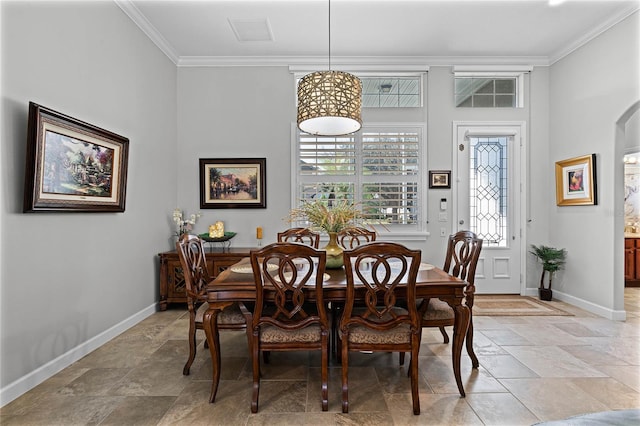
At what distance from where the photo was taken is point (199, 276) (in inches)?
99.6

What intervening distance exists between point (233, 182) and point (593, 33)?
488 cm

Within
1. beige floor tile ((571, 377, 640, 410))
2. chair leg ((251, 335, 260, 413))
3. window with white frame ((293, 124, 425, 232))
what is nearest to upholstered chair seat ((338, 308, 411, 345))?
chair leg ((251, 335, 260, 413))

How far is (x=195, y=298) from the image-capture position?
237 cm

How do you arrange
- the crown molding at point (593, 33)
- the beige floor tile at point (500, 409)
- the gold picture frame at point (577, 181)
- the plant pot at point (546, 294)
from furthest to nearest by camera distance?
1. the plant pot at point (546, 294)
2. the gold picture frame at point (577, 181)
3. the crown molding at point (593, 33)
4. the beige floor tile at point (500, 409)

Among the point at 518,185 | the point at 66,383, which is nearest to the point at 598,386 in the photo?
the point at 518,185

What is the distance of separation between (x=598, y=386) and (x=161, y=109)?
5.07 m

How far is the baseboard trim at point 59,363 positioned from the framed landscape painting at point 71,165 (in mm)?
1151

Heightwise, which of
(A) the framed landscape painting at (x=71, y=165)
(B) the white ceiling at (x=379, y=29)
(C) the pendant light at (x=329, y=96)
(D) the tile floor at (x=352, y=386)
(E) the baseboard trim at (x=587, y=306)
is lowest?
(D) the tile floor at (x=352, y=386)

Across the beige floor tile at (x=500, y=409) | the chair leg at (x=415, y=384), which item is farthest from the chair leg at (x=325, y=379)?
the beige floor tile at (x=500, y=409)

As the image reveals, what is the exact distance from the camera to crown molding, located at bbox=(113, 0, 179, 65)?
3.29 metres

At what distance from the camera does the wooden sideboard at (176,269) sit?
3881 millimetres

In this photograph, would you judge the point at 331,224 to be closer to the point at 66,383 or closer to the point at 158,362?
the point at 158,362

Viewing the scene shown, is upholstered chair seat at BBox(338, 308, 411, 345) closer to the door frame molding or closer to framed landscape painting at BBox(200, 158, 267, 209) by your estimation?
framed landscape painting at BBox(200, 158, 267, 209)

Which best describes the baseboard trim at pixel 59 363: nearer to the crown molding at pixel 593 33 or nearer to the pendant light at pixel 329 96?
the pendant light at pixel 329 96
